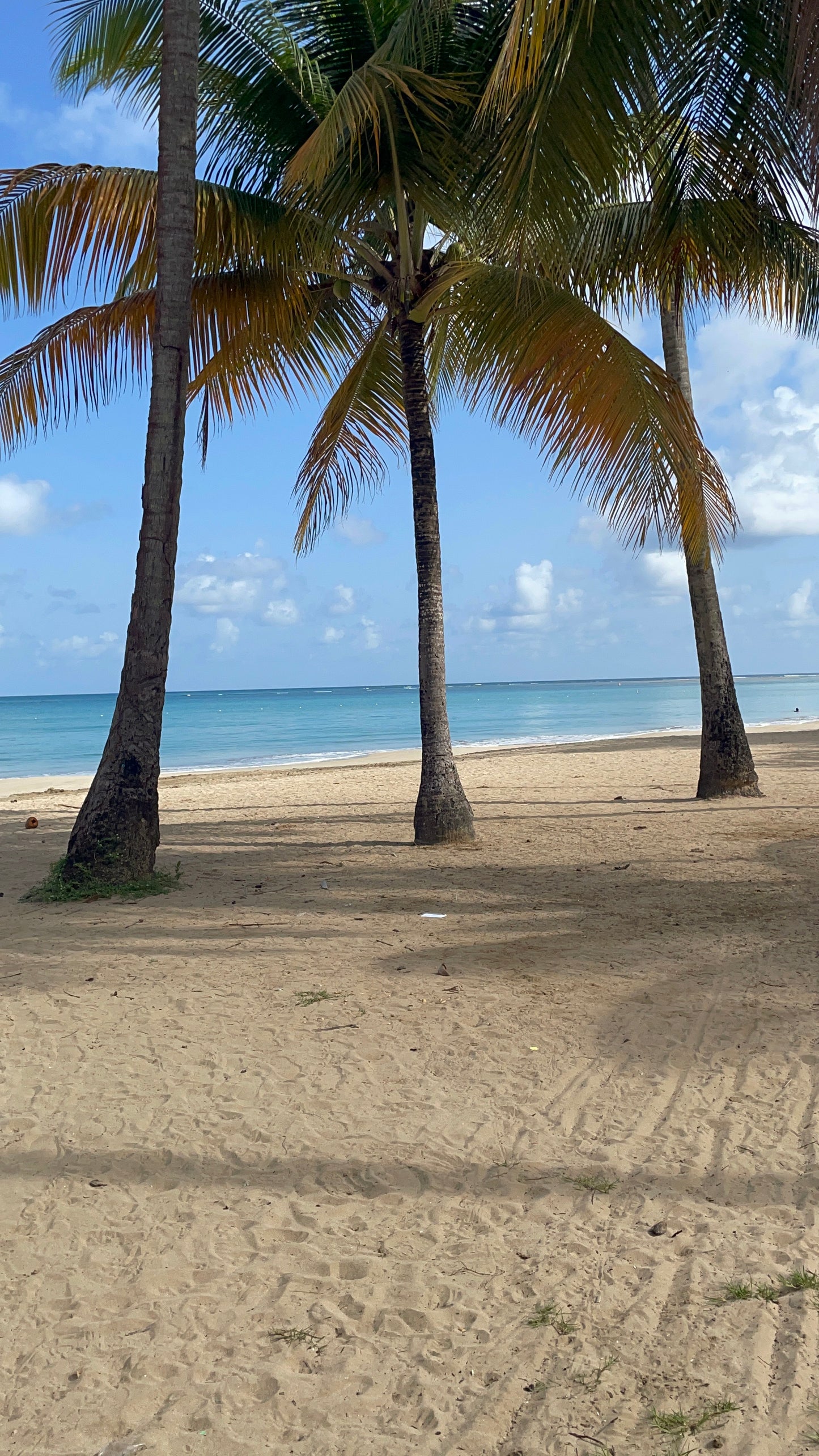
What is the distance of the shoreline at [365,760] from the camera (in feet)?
65.3

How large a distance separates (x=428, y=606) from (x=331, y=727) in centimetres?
3677

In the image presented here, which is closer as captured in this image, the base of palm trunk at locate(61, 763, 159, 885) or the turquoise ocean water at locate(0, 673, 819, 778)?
the base of palm trunk at locate(61, 763, 159, 885)

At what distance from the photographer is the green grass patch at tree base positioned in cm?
695

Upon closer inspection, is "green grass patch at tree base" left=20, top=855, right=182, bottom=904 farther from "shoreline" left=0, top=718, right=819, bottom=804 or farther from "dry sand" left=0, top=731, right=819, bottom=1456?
"shoreline" left=0, top=718, right=819, bottom=804

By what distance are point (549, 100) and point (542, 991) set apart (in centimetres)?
556

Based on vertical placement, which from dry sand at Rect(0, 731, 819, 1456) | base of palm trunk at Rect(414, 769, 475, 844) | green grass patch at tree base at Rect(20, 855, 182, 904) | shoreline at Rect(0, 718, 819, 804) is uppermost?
shoreline at Rect(0, 718, 819, 804)

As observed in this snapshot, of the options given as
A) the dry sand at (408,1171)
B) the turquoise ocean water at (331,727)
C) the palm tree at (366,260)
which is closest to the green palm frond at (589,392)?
the palm tree at (366,260)

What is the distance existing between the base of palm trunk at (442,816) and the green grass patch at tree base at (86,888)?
8.12 ft

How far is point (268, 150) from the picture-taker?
837cm

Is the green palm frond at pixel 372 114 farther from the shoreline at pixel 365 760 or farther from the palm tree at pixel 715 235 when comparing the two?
the shoreline at pixel 365 760

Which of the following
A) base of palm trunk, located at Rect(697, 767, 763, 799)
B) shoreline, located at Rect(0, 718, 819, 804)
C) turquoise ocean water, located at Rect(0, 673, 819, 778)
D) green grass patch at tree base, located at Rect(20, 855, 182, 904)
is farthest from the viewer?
turquoise ocean water, located at Rect(0, 673, 819, 778)

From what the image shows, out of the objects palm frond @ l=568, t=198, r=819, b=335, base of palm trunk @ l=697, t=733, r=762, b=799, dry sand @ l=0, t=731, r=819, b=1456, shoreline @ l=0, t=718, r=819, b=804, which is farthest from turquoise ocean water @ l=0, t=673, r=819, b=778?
dry sand @ l=0, t=731, r=819, b=1456

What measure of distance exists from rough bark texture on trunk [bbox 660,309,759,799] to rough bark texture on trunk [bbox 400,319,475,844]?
130 inches

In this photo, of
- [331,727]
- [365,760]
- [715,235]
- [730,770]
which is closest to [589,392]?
[715,235]
